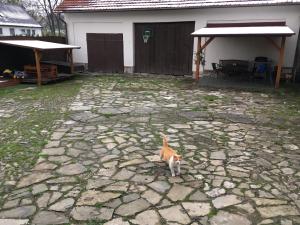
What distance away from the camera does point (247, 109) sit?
813 cm

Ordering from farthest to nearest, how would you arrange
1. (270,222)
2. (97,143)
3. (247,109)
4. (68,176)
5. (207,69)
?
(207,69) < (247,109) < (97,143) < (68,176) < (270,222)

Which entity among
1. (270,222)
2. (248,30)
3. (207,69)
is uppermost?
(248,30)

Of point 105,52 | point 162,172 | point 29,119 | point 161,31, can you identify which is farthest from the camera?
point 105,52

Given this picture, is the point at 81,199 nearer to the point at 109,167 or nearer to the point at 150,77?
the point at 109,167

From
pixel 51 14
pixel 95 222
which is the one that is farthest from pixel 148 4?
pixel 51 14

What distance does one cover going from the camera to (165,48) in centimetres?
1393

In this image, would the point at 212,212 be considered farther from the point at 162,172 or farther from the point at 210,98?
the point at 210,98

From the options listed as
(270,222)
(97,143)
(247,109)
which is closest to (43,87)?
(97,143)

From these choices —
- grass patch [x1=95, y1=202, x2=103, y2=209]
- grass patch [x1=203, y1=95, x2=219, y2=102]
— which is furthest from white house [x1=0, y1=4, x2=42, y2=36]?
grass patch [x1=95, y1=202, x2=103, y2=209]

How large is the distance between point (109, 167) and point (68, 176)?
62 cm

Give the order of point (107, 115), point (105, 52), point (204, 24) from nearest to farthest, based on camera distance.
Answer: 1. point (107, 115)
2. point (204, 24)
3. point (105, 52)

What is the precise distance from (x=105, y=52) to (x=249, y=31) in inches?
280

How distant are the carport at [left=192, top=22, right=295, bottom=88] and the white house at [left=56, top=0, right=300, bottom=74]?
7.6 inches

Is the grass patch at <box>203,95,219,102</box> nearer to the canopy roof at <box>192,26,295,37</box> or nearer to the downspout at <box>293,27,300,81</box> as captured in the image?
the canopy roof at <box>192,26,295,37</box>
